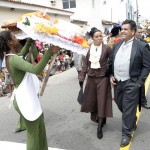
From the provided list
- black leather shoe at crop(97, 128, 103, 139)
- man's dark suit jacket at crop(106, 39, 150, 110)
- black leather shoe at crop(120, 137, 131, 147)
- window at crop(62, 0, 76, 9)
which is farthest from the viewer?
window at crop(62, 0, 76, 9)

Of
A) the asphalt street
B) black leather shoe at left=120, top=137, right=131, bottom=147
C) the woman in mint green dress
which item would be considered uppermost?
the woman in mint green dress

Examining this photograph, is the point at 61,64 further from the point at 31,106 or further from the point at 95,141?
the point at 31,106

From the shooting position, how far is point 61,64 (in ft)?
47.9

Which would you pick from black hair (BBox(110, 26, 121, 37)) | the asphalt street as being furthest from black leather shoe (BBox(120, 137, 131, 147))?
black hair (BBox(110, 26, 121, 37))

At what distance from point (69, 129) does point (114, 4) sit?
4743cm

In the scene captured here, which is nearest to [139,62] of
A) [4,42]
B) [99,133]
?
[99,133]

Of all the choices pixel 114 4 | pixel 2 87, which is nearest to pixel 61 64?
pixel 2 87

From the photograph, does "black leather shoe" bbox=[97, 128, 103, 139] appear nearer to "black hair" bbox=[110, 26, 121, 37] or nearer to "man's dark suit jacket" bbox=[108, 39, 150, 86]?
"man's dark suit jacket" bbox=[108, 39, 150, 86]

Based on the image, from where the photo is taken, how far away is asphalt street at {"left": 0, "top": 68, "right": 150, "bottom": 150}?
4.77 meters

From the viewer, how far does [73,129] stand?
5531 millimetres

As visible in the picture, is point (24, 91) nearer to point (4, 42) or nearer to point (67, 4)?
point (4, 42)

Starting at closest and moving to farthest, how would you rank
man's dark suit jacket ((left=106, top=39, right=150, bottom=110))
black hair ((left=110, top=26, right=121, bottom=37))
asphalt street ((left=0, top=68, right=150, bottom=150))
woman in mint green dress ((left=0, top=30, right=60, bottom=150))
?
woman in mint green dress ((left=0, top=30, right=60, bottom=150)) < man's dark suit jacket ((left=106, top=39, right=150, bottom=110)) < asphalt street ((left=0, top=68, right=150, bottom=150)) < black hair ((left=110, top=26, right=121, bottom=37))

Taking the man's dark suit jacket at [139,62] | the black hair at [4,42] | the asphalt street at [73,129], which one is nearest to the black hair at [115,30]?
the asphalt street at [73,129]

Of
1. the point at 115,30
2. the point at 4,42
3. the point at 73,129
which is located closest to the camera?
the point at 4,42
